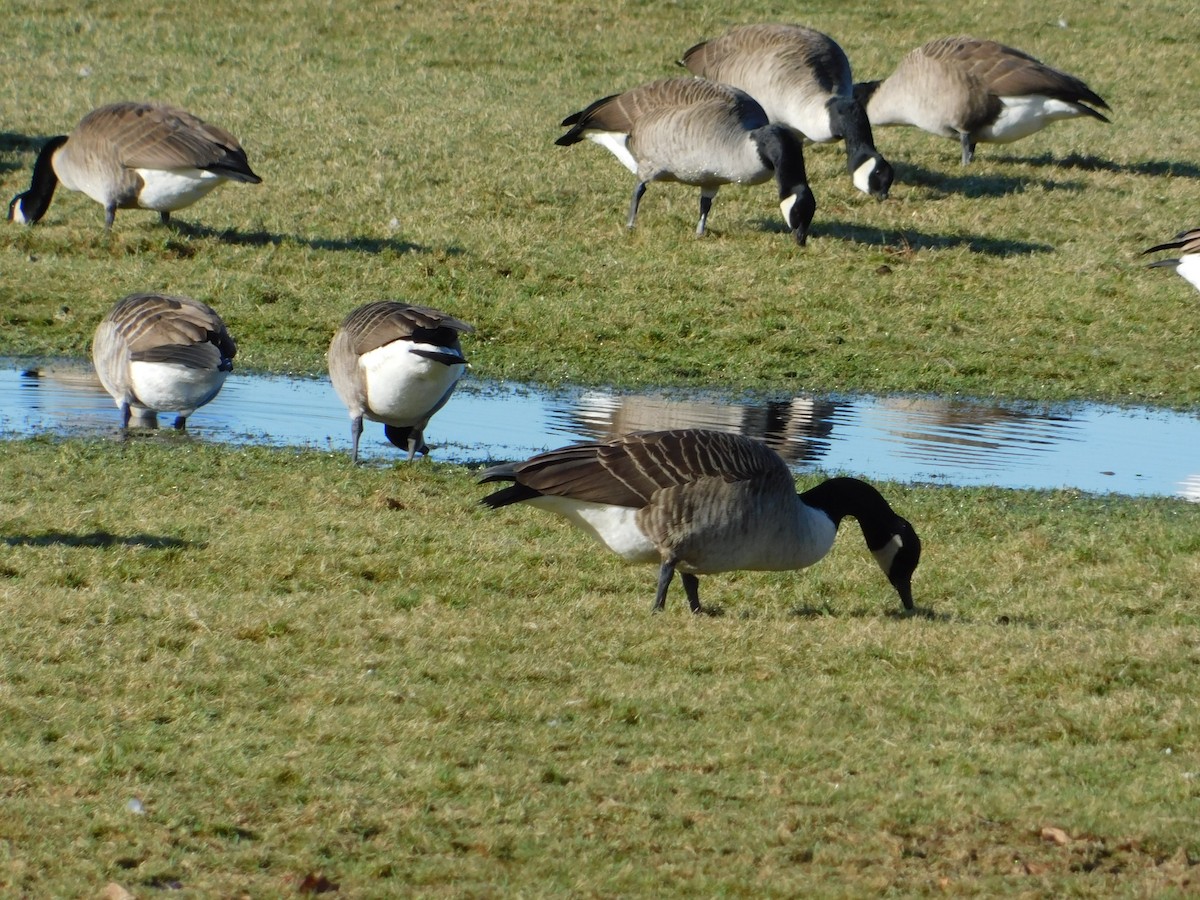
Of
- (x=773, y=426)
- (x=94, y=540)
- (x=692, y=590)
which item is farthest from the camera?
(x=773, y=426)

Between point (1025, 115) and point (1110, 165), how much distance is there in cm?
197

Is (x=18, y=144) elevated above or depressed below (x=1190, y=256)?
above

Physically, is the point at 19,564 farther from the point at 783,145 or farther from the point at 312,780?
the point at 783,145

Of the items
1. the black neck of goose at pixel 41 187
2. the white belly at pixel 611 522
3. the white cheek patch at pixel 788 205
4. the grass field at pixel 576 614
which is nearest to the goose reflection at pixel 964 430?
the grass field at pixel 576 614

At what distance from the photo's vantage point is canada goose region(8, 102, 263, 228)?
15.0 meters

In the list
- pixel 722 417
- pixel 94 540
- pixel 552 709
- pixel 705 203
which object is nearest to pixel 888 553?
pixel 552 709

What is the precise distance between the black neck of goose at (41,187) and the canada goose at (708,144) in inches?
228

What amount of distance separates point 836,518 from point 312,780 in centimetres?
338

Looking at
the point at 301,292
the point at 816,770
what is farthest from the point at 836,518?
Answer: the point at 301,292

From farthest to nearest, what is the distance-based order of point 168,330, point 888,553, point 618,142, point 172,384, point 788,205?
point 618,142, point 788,205, point 168,330, point 172,384, point 888,553

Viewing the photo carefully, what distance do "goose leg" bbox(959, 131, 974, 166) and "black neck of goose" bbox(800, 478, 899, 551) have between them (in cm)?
1330

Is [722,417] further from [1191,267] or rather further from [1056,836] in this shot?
[1056,836]

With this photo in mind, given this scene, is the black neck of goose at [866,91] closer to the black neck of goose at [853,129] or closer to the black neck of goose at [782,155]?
the black neck of goose at [853,129]

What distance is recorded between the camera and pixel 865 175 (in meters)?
18.8
